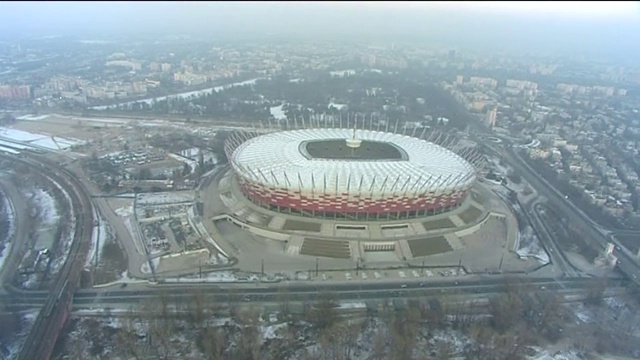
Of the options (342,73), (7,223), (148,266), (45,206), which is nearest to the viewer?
(148,266)

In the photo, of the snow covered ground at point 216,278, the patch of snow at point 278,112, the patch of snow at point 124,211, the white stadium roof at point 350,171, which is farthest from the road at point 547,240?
the patch of snow at point 278,112

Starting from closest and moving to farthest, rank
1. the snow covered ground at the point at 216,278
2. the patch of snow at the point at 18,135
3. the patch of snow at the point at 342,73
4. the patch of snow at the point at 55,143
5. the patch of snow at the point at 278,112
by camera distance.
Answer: the snow covered ground at the point at 216,278 < the patch of snow at the point at 55,143 < the patch of snow at the point at 18,135 < the patch of snow at the point at 278,112 < the patch of snow at the point at 342,73

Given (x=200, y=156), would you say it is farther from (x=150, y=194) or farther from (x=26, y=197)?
(x=26, y=197)

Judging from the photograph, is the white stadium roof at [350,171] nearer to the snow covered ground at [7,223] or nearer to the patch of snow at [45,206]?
the patch of snow at [45,206]

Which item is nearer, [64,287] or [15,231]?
[64,287]

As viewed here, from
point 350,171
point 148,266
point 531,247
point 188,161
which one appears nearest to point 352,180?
point 350,171

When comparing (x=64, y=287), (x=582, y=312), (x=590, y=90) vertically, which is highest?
(x=64, y=287)

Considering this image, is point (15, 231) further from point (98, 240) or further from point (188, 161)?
point (188, 161)
